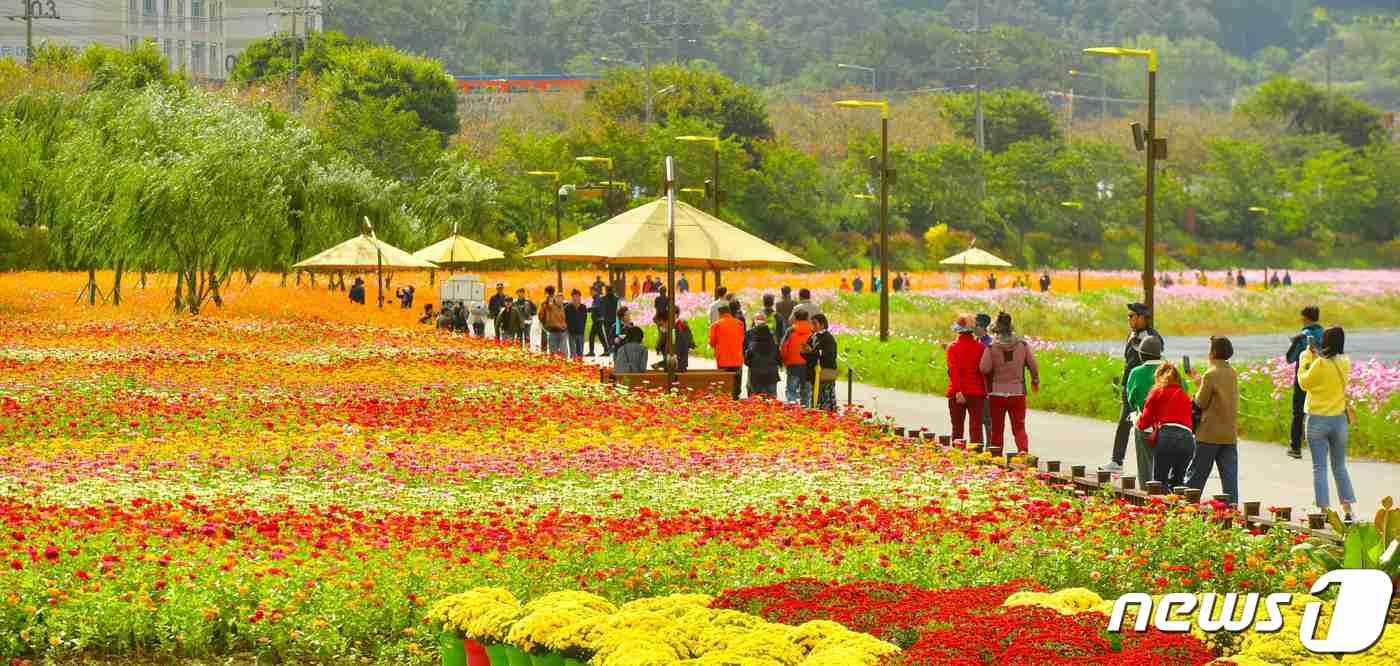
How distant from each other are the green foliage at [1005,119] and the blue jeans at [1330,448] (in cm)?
11153

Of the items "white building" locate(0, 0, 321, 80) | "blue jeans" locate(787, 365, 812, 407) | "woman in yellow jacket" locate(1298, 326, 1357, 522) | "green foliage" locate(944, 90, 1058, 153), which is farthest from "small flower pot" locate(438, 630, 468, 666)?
"white building" locate(0, 0, 321, 80)

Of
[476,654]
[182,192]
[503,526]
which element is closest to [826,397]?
[503,526]

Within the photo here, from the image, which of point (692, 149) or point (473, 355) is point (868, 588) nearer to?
point (473, 355)

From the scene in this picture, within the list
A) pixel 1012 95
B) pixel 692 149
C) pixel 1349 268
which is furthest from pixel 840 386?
pixel 1012 95

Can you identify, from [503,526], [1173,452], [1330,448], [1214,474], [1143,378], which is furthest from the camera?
[1214,474]

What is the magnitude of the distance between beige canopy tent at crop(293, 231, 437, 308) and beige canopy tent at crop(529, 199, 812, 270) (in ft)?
64.1

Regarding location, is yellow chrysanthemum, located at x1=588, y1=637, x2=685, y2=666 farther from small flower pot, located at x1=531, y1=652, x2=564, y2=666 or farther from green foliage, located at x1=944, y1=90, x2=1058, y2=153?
green foliage, located at x1=944, y1=90, x2=1058, y2=153

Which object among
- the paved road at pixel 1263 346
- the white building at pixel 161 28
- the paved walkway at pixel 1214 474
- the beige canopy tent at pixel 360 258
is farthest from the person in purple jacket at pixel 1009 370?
the white building at pixel 161 28

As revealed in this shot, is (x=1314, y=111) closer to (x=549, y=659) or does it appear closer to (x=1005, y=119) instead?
(x=1005, y=119)

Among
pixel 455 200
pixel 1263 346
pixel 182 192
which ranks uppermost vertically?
pixel 455 200

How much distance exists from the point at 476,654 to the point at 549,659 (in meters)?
0.68

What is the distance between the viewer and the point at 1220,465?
1508cm

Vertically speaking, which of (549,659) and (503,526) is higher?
(549,659)

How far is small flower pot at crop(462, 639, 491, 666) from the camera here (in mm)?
7957
